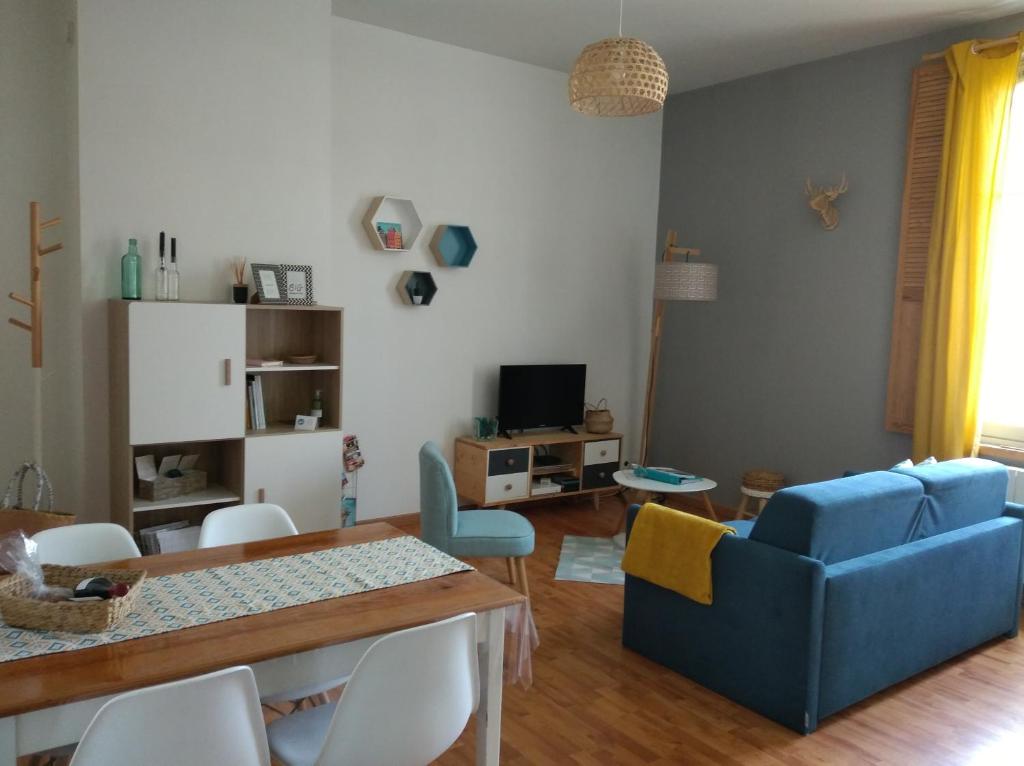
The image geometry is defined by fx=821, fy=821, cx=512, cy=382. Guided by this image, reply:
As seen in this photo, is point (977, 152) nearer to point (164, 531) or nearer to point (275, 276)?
point (275, 276)

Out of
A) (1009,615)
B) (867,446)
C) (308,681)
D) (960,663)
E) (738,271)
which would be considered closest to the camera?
(308,681)

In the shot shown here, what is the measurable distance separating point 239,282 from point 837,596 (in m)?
3.13

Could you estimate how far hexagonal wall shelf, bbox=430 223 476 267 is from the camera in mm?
5238

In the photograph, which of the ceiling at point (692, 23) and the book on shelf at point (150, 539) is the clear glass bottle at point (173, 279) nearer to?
the book on shelf at point (150, 539)

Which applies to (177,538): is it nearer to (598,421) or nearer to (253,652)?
(253,652)

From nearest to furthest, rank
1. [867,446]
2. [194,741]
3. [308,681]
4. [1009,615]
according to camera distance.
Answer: [194,741] < [308,681] < [1009,615] < [867,446]

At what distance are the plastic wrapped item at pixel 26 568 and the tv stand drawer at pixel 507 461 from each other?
3.36m

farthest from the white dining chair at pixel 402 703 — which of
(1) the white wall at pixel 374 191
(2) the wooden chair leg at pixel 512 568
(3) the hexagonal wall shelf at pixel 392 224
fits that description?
(3) the hexagonal wall shelf at pixel 392 224

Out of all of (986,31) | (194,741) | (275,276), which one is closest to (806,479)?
(986,31)

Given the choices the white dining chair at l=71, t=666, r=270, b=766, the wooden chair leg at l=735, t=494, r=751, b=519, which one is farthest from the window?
the white dining chair at l=71, t=666, r=270, b=766

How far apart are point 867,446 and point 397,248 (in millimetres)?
3108

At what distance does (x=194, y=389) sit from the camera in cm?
389

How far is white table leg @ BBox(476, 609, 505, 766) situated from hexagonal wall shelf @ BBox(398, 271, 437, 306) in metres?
3.25

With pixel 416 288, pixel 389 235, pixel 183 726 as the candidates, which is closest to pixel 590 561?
pixel 416 288
